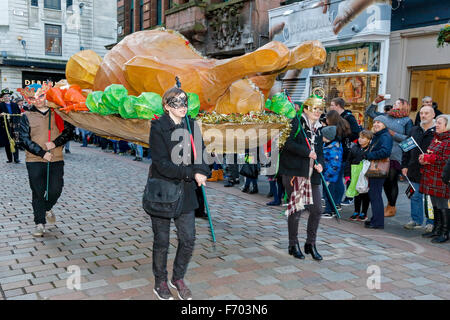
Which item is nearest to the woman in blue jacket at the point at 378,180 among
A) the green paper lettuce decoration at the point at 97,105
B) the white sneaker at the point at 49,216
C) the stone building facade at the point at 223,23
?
the green paper lettuce decoration at the point at 97,105

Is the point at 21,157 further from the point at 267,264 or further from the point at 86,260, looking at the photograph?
the point at 267,264

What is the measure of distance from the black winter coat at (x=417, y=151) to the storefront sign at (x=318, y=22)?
6.22 m

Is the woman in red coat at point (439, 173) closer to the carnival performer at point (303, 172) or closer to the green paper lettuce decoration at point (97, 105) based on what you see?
the carnival performer at point (303, 172)

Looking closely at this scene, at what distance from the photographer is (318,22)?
1358cm

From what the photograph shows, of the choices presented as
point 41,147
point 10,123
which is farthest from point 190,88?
point 10,123

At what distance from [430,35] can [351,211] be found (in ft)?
19.1

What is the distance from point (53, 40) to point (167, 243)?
34.6 meters

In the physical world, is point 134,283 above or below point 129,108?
below

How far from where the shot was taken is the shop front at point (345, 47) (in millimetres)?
11711

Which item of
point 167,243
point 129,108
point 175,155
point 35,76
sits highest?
point 35,76

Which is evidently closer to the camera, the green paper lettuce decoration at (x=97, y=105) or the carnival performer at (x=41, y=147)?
the green paper lettuce decoration at (x=97, y=105)

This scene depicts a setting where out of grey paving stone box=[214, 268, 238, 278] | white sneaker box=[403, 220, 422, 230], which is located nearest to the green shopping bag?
white sneaker box=[403, 220, 422, 230]

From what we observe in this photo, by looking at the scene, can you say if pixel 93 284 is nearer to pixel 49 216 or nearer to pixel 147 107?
pixel 147 107

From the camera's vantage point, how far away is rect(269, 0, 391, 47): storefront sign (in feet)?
37.8
